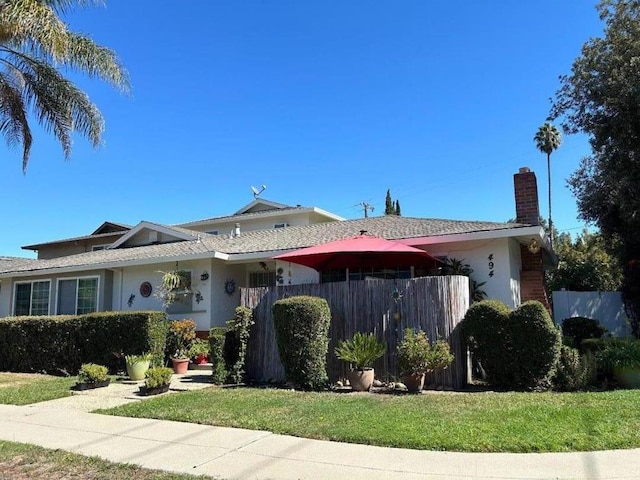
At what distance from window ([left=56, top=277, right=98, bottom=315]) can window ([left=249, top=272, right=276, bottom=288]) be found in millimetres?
5581

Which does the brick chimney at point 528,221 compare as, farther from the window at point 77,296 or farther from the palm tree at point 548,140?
the palm tree at point 548,140

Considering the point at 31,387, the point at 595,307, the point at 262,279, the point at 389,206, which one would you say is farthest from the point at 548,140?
the point at 31,387

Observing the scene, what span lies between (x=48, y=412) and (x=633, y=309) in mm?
18438

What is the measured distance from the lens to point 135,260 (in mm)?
16641

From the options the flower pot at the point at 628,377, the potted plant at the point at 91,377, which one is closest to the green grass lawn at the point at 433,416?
the flower pot at the point at 628,377

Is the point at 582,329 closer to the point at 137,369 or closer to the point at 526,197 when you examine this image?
the point at 526,197

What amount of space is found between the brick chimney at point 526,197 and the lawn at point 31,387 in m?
11.6

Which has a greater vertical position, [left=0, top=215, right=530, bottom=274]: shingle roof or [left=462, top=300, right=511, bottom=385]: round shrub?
[left=0, top=215, right=530, bottom=274]: shingle roof

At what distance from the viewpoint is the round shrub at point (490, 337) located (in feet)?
30.7

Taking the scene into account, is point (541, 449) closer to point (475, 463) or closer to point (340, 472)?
point (475, 463)

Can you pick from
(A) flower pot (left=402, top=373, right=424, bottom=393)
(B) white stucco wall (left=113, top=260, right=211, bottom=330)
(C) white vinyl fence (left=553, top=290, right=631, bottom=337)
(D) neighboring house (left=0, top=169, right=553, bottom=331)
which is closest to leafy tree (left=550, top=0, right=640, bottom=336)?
(C) white vinyl fence (left=553, top=290, right=631, bottom=337)

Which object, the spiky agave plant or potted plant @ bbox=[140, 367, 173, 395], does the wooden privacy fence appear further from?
potted plant @ bbox=[140, 367, 173, 395]

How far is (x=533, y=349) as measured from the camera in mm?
9109

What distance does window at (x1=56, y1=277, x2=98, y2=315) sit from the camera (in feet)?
59.3
